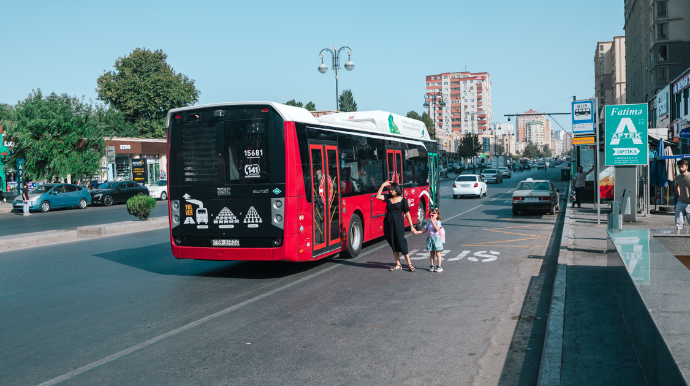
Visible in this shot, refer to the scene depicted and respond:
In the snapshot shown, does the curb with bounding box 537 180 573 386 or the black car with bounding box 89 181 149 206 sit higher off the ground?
the black car with bounding box 89 181 149 206

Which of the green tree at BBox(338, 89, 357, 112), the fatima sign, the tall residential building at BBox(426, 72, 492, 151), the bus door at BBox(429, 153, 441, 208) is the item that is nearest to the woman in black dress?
the fatima sign

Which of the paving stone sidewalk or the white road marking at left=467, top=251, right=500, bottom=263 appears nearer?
the paving stone sidewalk

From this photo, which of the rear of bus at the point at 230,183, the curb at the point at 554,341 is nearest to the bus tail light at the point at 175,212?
the rear of bus at the point at 230,183

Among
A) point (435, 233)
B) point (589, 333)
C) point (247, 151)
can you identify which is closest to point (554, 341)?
point (589, 333)

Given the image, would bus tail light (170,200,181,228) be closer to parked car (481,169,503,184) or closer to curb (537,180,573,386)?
curb (537,180,573,386)

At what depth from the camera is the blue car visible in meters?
29.0

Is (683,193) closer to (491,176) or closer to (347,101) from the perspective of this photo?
(491,176)

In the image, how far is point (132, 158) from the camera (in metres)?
51.4

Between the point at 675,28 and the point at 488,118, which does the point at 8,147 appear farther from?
the point at 488,118

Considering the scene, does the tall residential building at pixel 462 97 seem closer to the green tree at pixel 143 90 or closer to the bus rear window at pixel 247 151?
the green tree at pixel 143 90

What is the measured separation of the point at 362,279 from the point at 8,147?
37199mm

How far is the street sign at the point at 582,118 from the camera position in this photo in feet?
49.8

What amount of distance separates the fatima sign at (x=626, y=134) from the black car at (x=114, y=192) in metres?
26.0

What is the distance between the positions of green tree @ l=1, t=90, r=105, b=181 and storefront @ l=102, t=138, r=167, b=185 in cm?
564
